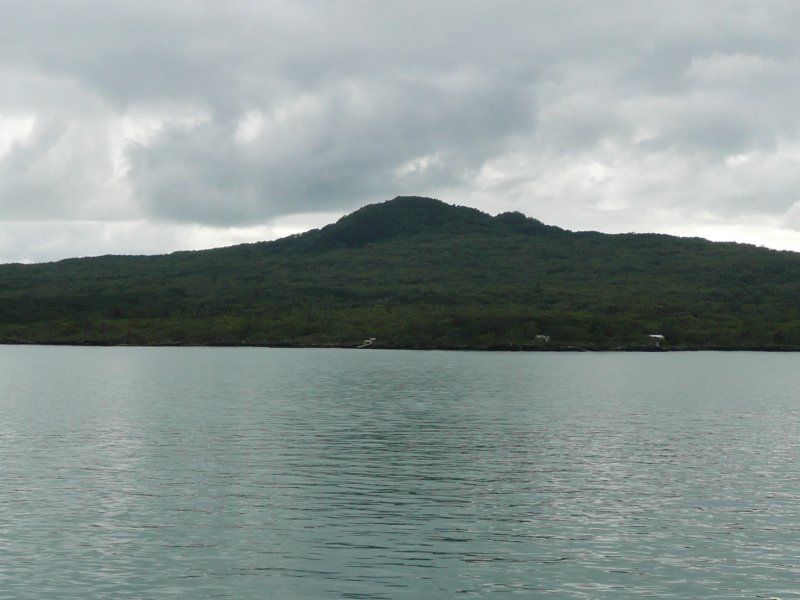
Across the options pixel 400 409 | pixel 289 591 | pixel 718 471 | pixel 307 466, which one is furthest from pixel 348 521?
pixel 400 409

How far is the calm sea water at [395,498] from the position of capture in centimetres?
3275

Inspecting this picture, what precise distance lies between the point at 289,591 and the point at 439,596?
4.75m

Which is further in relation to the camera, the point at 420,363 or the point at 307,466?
the point at 420,363

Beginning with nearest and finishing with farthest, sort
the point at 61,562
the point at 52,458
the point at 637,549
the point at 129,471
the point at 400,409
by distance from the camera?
the point at 61,562
the point at 637,549
the point at 129,471
the point at 52,458
the point at 400,409

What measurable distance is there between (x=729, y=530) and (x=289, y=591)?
18794 mm

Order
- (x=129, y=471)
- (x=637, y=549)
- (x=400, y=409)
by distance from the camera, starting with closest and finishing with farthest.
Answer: (x=637, y=549) < (x=129, y=471) < (x=400, y=409)

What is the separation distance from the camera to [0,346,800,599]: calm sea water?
107ft

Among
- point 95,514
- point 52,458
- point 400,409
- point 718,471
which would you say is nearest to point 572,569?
point 95,514

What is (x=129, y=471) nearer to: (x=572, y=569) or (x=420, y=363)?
(x=572, y=569)

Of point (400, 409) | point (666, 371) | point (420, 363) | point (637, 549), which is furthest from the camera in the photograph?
point (420, 363)

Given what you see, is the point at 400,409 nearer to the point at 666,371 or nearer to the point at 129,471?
the point at 129,471

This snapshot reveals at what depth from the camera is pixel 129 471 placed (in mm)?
53375

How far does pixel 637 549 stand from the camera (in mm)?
36656

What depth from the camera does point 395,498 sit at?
152 ft
